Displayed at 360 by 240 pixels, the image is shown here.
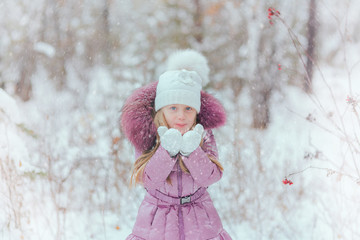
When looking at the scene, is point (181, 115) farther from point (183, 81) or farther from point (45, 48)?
point (45, 48)

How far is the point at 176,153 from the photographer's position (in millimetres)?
1571

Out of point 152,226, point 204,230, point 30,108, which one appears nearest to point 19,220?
point 30,108

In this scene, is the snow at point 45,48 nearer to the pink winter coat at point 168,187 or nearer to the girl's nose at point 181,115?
the pink winter coat at point 168,187

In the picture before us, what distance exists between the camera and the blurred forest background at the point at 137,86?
2914 millimetres

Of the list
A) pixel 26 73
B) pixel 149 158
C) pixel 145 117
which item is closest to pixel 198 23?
pixel 26 73

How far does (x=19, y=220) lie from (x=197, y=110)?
200 cm

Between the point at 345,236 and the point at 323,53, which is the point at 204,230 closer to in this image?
the point at 345,236

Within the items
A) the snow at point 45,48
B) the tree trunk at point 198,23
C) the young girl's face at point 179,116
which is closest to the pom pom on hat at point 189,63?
the young girl's face at point 179,116

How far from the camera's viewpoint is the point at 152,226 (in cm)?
164

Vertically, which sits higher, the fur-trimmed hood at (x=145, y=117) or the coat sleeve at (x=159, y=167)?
the fur-trimmed hood at (x=145, y=117)

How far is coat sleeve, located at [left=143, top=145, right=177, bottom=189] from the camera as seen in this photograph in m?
1.55

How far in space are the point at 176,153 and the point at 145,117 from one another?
331mm

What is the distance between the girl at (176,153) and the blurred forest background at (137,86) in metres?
1.16

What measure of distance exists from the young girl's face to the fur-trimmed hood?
116 mm
